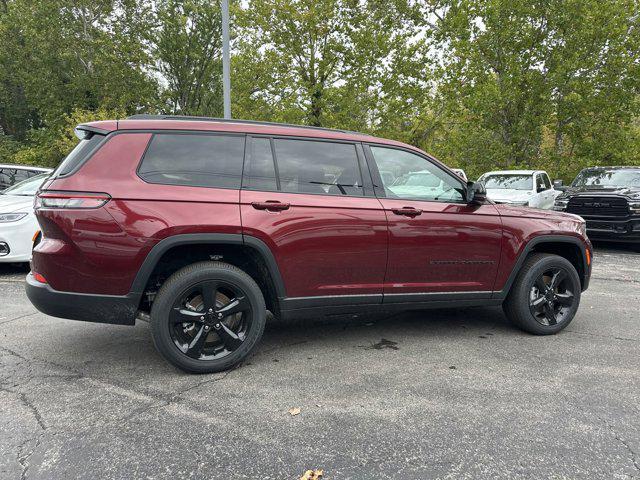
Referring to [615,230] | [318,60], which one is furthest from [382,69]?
[615,230]

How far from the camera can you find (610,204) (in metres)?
9.31

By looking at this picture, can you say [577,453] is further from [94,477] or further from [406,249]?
[94,477]

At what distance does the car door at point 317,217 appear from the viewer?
3303mm

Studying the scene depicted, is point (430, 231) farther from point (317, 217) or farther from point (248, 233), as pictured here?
point (248, 233)

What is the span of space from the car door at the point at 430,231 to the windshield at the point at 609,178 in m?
8.12

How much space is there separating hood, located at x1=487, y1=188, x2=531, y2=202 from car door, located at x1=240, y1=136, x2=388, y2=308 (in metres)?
8.05

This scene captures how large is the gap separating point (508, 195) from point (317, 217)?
9.05 metres

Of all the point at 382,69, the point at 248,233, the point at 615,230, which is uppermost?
the point at 382,69

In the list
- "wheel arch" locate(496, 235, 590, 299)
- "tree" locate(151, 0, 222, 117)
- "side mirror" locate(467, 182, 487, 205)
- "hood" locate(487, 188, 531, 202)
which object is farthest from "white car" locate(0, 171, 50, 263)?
"tree" locate(151, 0, 222, 117)

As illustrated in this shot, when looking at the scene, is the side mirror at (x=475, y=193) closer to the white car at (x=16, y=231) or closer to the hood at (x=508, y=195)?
the white car at (x=16, y=231)

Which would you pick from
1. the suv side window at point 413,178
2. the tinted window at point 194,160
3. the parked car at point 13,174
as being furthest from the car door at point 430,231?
the parked car at point 13,174

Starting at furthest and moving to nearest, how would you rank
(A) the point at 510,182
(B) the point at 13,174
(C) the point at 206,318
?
(A) the point at 510,182, (B) the point at 13,174, (C) the point at 206,318

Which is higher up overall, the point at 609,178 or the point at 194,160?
the point at 609,178

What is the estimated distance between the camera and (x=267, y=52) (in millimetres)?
18672
